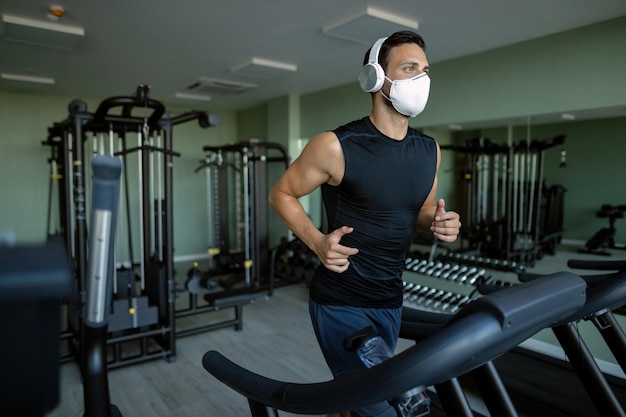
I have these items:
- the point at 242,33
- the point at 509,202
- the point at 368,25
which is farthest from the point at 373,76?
the point at 509,202

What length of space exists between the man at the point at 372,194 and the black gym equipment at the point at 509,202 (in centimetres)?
270

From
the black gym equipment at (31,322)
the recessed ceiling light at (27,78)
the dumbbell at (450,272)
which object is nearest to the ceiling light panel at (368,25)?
the dumbbell at (450,272)

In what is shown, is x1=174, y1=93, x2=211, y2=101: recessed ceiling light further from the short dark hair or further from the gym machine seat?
the gym machine seat

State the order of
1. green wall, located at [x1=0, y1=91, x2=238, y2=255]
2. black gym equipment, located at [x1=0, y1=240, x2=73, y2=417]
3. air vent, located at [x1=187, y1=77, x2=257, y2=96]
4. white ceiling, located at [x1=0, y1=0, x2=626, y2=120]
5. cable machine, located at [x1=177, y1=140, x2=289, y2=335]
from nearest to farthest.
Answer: black gym equipment, located at [x1=0, y1=240, x2=73, y2=417] → white ceiling, located at [x1=0, y1=0, x2=626, y2=120] → cable machine, located at [x1=177, y1=140, x2=289, y2=335] → air vent, located at [x1=187, y1=77, x2=257, y2=96] → green wall, located at [x1=0, y1=91, x2=238, y2=255]

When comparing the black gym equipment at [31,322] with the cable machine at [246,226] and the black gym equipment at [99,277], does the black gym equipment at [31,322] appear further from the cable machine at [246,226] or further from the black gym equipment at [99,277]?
the cable machine at [246,226]

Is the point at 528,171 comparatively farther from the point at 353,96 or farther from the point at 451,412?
the point at 451,412

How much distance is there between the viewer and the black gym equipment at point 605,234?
3.04 meters

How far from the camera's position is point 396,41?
1.24 m

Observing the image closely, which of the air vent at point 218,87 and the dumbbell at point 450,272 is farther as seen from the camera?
the air vent at point 218,87

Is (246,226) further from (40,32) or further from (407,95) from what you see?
(407,95)

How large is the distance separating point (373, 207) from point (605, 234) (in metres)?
2.70

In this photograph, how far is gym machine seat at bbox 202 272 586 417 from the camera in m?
0.58

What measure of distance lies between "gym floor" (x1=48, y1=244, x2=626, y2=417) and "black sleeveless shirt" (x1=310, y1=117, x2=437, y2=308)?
1.24 meters

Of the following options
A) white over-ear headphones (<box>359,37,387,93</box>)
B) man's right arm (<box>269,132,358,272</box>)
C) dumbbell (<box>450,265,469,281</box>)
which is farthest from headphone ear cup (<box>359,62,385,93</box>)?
dumbbell (<box>450,265,469,281</box>)
